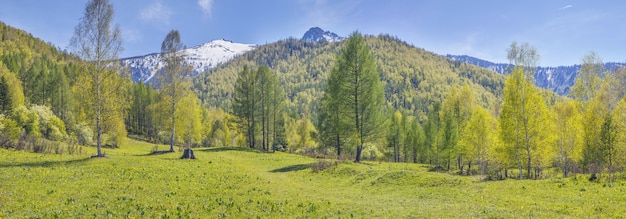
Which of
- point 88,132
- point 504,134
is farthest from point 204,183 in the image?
point 88,132

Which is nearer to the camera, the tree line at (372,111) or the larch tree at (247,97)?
the tree line at (372,111)

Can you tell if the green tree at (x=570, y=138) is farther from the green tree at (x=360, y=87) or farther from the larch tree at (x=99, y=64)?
the larch tree at (x=99, y=64)

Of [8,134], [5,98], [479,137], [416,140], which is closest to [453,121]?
[479,137]

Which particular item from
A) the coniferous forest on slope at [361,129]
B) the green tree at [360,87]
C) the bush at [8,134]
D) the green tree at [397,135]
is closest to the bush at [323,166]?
the coniferous forest on slope at [361,129]

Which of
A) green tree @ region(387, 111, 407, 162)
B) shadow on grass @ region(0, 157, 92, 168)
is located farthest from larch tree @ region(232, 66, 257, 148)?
shadow on grass @ region(0, 157, 92, 168)

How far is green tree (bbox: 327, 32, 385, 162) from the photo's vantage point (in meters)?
43.6

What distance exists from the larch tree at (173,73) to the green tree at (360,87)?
23793 millimetres

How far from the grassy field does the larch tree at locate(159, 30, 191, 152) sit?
19926 mm

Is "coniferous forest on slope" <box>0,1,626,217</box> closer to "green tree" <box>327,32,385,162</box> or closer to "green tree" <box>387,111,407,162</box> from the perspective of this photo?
"green tree" <box>327,32,385,162</box>

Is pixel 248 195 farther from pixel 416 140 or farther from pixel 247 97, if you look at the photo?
pixel 416 140

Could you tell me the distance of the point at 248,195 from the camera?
20953 mm

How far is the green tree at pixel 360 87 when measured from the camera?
4356cm

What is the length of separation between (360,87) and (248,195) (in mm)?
26493

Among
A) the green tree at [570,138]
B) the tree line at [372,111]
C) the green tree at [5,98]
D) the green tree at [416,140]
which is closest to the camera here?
the tree line at [372,111]
